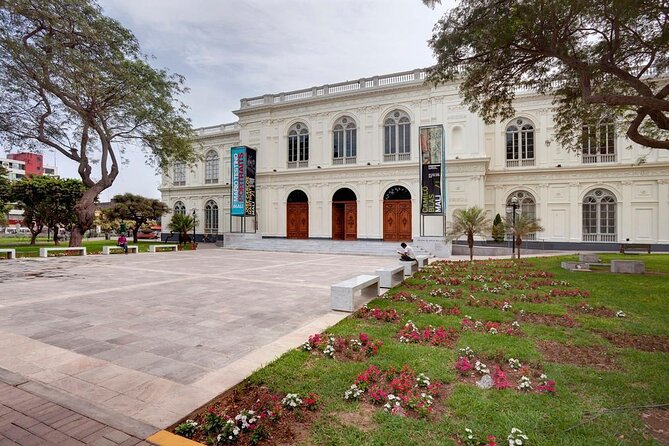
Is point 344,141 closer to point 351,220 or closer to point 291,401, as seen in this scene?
point 351,220

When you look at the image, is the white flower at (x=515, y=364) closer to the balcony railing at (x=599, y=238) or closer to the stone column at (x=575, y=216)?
the stone column at (x=575, y=216)

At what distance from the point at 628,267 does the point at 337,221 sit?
19816 mm

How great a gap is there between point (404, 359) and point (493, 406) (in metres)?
1.28

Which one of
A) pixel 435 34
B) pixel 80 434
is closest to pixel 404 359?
pixel 80 434

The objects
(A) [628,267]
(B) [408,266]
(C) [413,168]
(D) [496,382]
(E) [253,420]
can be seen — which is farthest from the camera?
(C) [413,168]

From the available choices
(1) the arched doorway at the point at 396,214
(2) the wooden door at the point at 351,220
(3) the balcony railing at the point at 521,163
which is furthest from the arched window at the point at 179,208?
(3) the balcony railing at the point at 521,163

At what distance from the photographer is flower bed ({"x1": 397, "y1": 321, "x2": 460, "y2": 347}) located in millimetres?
5004

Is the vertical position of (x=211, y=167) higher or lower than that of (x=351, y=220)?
higher

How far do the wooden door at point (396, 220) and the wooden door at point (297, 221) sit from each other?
6.75 m

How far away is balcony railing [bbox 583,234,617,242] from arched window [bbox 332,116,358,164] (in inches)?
678

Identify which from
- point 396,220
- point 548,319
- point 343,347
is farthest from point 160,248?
point 548,319

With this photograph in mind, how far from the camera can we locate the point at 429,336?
16.9ft

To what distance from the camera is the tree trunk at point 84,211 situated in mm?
21781

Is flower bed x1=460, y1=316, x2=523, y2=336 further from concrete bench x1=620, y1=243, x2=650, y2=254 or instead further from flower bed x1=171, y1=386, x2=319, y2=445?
concrete bench x1=620, y1=243, x2=650, y2=254
